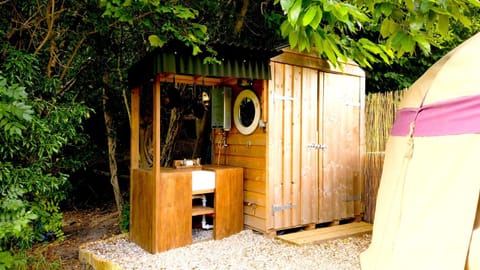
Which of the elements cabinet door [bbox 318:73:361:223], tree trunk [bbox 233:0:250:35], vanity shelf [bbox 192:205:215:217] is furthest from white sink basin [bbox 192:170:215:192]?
tree trunk [bbox 233:0:250:35]

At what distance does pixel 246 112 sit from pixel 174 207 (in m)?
1.47

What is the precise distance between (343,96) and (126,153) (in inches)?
150

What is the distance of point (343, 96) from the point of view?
4852 mm

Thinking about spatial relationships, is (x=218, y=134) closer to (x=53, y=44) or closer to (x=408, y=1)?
(x=53, y=44)

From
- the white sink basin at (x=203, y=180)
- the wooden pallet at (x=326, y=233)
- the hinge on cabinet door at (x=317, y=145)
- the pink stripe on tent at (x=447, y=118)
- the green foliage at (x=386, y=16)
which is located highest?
the green foliage at (x=386, y=16)

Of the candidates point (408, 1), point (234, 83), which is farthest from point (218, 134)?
point (408, 1)

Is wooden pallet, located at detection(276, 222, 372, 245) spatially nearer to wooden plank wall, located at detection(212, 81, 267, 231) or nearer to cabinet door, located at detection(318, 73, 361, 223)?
cabinet door, located at detection(318, 73, 361, 223)

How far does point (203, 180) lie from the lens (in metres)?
4.12

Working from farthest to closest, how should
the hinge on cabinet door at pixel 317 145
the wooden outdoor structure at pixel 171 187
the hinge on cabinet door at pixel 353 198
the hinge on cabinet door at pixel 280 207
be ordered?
the hinge on cabinet door at pixel 353 198, the hinge on cabinet door at pixel 317 145, the hinge on cabinet door at pixel 280 207, the wooden outdoor structure at pixel 171 187

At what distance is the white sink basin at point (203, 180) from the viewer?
13.3ft

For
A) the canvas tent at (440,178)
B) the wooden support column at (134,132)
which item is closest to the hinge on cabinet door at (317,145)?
the wooden support column at (134,132)

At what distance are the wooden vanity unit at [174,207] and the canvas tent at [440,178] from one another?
226 cm

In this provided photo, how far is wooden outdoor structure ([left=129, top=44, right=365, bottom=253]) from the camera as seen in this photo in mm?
3840

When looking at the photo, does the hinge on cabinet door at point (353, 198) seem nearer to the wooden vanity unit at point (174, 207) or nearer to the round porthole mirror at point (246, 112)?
the wooden vanity unit at point (174, 207)
